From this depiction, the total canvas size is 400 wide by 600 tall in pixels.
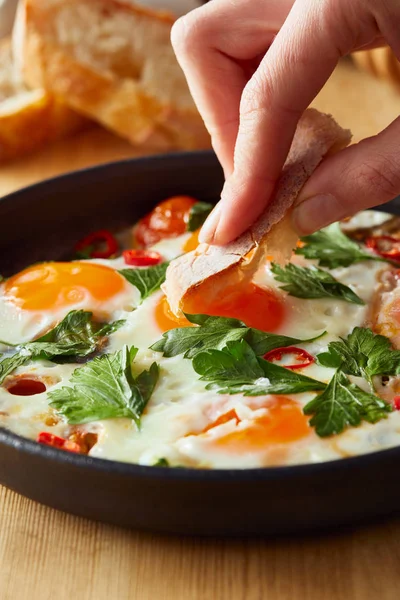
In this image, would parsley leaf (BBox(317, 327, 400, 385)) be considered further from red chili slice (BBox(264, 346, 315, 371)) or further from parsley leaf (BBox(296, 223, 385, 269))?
parsley leaf (BBox(296, 223, 385, 269))

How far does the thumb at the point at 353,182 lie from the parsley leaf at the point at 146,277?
2.21ft

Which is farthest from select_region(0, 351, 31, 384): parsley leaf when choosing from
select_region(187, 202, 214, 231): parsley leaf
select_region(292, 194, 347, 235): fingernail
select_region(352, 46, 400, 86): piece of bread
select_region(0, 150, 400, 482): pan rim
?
select_region(352, 46, 400, 86): piece of bread

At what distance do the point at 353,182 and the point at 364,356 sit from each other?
0.59 meters

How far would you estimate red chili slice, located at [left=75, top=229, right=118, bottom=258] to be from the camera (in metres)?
3.87

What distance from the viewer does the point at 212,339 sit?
2.89m

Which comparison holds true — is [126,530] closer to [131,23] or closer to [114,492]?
[114,492]

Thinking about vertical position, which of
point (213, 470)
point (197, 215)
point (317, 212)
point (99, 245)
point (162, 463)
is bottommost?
point (99, 245)

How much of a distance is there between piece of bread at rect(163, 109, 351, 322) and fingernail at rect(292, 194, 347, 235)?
0.18 ft

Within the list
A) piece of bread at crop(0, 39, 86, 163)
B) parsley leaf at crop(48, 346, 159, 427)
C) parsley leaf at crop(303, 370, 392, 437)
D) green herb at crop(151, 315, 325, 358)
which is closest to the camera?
parsley leaf at crop(303, 370, 392, 437)

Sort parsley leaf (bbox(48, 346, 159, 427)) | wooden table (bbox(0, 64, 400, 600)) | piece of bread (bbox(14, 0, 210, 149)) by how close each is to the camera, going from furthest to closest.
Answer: piece of bread (bbox(14, 0, 210, 149)), parsley leaf (bbox(48, 346, 159, 427)), wooden table (bbox(0, 64, 400, 600))

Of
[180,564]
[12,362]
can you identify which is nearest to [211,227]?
[12,362]

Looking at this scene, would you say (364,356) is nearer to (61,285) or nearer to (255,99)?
(255,99)

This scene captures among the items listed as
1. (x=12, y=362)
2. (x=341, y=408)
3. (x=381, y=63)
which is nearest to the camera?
(x=341, y=408)

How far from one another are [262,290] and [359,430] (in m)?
0.85
